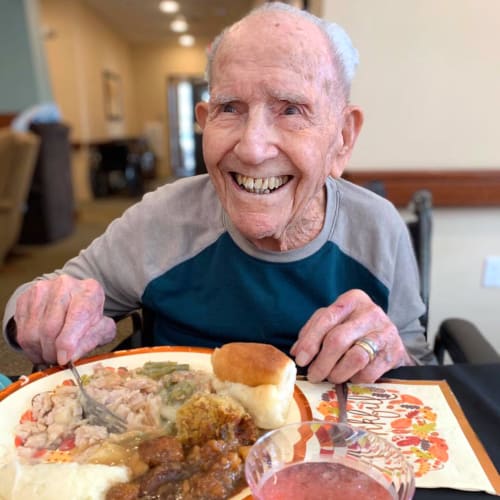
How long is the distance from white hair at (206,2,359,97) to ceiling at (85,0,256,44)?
721 cm

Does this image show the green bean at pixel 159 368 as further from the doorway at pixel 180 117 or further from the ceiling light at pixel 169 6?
the doorway at pixel 180 117

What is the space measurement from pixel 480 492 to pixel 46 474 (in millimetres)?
506

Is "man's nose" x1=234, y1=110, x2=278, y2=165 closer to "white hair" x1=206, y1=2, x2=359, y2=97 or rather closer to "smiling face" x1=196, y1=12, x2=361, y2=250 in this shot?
"smiling face" x1=196, y1=12, x2=361, y2=250

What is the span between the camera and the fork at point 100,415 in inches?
28.5

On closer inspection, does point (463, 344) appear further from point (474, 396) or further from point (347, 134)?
point (347, 134)

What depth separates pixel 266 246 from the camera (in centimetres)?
114

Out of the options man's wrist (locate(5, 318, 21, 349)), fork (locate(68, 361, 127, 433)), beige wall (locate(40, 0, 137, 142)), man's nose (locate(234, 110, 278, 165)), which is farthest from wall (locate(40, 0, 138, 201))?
fork (locate(68, 361, 127, 433))

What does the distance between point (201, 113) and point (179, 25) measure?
10.9m

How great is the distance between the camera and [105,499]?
1.79ft

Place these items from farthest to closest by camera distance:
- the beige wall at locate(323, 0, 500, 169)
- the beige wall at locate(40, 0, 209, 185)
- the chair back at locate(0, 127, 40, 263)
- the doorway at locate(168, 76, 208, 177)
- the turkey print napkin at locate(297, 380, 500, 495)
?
1. the doorway at locate(168, 76, 208, 177)
2. the beige wall at locate(40, 0, 209, 185)
3. the chair back at locate(0, 127, 40, 263)
4. the beige wall at locate(323, 0, 500, 169)
5. the turkey print napkin at locate(297, 380, 500, 495)

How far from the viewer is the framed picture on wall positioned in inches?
404

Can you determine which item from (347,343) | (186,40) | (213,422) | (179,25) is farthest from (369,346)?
(186,40)

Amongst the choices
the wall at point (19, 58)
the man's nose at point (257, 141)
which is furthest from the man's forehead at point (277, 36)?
the wall at point (19, 58)

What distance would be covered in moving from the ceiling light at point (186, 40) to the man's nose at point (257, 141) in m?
12.5
